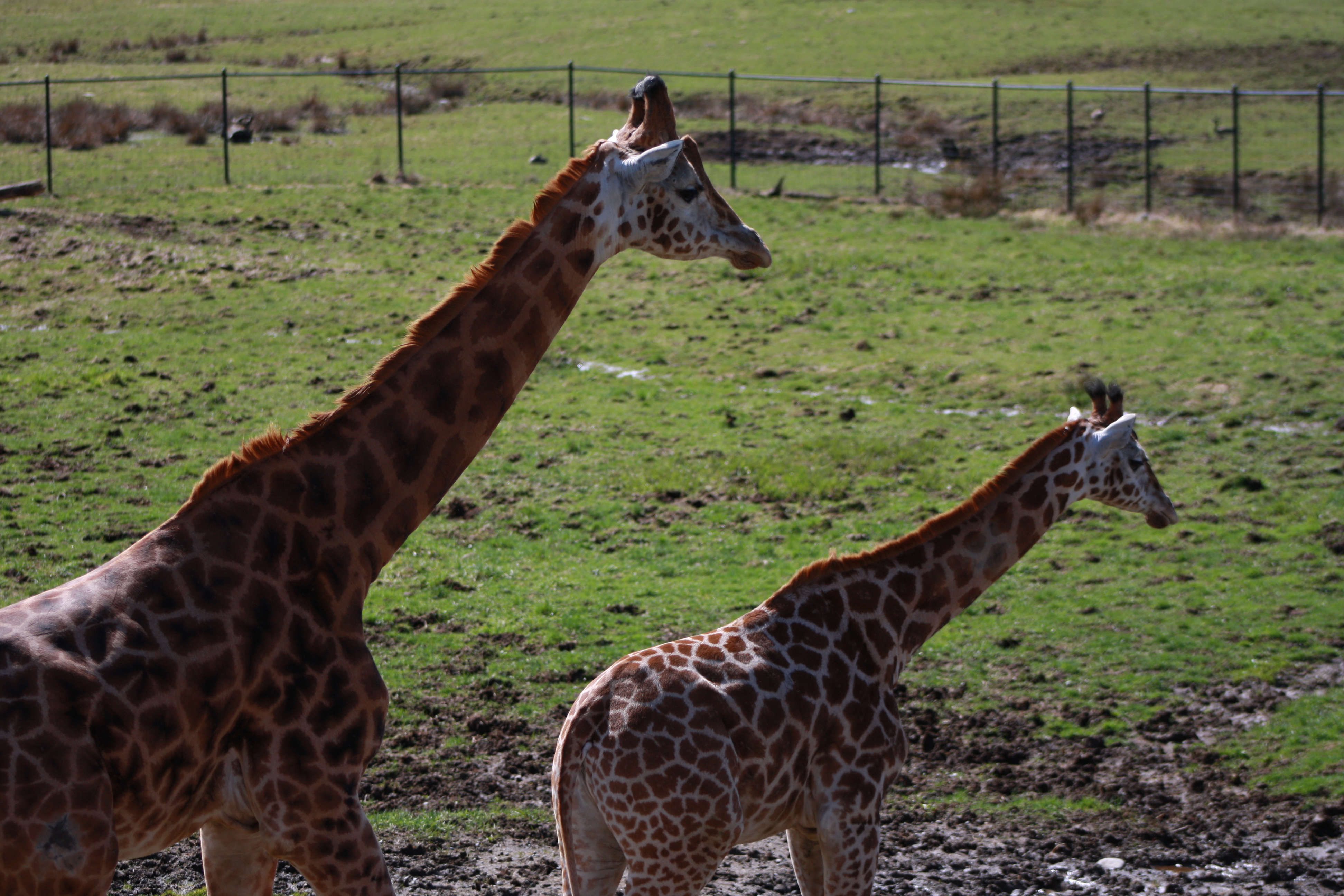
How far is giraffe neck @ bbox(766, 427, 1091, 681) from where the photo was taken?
612 centimetres

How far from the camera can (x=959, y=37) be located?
Result: 148 ft

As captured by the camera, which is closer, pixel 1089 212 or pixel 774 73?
pixel 1089 212

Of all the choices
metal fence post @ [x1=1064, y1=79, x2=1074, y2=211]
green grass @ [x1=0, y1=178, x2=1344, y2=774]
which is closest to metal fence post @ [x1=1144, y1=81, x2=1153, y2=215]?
metal fence post @ [x1=1064, y1=79, x2=1074, y2=211]

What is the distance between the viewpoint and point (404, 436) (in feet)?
16.4

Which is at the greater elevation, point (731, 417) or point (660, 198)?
point (660, 198)

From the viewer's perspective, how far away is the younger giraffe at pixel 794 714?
525 centimetres

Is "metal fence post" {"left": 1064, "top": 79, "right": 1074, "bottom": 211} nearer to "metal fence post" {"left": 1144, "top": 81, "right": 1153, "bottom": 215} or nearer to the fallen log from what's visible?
A: "metal fence post" {"left": 1144, "top": 81, "right": 1153, "bottom": 215}

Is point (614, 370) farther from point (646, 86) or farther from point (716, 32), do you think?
point (716, 32)

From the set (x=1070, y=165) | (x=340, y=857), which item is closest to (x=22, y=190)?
(x=340, y=857)

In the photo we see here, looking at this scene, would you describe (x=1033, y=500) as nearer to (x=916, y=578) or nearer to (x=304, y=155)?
(x=916, y=578)

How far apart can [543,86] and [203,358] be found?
25.0 meters

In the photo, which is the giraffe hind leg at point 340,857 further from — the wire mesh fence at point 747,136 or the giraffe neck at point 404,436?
the wire mesh fence at point 747,136

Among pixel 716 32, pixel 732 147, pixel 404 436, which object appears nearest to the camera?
pixel 404 436

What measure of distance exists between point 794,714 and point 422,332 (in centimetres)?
228
